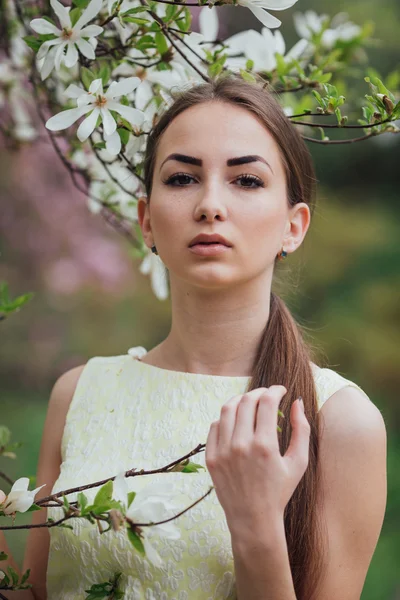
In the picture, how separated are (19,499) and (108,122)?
63cm

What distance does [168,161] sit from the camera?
1.58 meters

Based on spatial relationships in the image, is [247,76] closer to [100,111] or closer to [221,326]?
[100,111]

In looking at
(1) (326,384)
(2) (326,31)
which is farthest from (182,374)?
(2) (326,31)

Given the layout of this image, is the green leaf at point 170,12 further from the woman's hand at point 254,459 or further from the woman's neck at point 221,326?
the woman's hand at point 254,459

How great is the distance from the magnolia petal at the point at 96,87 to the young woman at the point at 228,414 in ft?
0.61

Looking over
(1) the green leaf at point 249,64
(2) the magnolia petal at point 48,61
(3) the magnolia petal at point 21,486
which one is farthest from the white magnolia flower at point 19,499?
(1) the green leaf at point 249,64

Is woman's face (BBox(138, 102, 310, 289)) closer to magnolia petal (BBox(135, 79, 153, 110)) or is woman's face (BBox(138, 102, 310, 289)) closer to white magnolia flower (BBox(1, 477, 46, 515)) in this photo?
magnolia petal (BBox(135, 79, 153, 110))

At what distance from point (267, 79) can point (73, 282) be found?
3727 millimetres

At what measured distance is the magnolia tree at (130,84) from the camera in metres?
1.24

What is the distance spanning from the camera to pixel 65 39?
1.51 meters

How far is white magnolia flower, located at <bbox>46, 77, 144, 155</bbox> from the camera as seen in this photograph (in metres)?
1.46

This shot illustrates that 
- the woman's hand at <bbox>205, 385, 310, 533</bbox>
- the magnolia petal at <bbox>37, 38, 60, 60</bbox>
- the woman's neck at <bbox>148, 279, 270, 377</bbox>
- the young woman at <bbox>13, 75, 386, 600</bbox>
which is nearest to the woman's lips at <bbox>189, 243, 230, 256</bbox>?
the young woman at <bbox>13, 75, 386, 600</bbox>

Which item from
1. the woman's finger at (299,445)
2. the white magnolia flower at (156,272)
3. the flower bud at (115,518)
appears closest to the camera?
the flower bud at (115,518)

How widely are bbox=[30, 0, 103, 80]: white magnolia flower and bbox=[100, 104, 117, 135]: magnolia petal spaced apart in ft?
0.32
